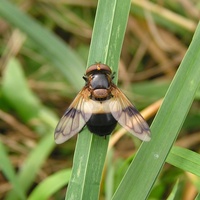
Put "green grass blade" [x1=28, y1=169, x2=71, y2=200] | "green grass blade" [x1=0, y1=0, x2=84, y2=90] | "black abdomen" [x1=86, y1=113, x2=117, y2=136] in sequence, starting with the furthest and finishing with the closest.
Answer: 1. "green grass blade" [x1=0, y1=0, x2=84, y2=90]
2. "green grass blade" [x1=28, y1=169, x2=71, y2=200]
3. "black abdomen" [x1=86, y1=113, x2=117, y2=136]

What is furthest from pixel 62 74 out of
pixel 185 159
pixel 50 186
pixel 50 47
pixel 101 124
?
pixel 185 159

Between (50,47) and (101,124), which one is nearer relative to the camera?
(101,124)

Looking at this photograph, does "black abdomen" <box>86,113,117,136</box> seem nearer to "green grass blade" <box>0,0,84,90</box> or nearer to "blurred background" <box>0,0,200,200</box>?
"blurred background" <box>0,0,200,200</box>

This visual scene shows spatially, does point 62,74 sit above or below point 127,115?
above

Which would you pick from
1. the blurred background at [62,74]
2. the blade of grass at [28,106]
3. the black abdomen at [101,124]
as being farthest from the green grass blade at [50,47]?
the black abdomen at [101,124]

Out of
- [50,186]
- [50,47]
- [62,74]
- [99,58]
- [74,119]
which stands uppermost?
[50,47]

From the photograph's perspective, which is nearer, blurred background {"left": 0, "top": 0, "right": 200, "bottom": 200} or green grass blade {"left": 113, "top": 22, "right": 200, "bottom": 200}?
green grass blade {"left": 113, "top": 22, "right": 200, "bottom": 200}

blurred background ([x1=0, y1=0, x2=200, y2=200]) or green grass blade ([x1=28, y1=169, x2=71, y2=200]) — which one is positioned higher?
blurred background ([x1=0, y1=0, x2=200, y2=200])

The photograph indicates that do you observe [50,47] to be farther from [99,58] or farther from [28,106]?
[99,58]

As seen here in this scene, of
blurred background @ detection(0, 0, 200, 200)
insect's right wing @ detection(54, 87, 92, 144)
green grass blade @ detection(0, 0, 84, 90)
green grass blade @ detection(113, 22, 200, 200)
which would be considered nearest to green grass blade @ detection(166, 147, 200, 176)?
green grass blade @ detection(113, 22, 200, 200)
